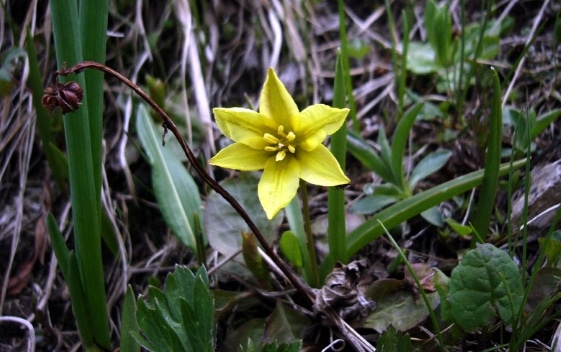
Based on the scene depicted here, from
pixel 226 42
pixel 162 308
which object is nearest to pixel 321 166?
pixel 162 308

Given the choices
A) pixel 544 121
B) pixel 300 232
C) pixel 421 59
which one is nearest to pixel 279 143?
pixel 300 232

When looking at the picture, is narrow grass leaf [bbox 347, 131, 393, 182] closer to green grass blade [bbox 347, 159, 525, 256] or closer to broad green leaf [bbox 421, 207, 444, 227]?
broad green leaf [bbox 421, 207, 444, 227]

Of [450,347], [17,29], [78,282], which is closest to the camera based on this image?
[450,347]

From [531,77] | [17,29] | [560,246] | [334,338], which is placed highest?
[17,29]

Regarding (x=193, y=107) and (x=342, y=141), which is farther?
(x=193, y=107)

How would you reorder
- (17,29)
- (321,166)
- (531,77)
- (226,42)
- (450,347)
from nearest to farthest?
(321,166)
(450,347)
(531,77)
(17,29)
(226,42)

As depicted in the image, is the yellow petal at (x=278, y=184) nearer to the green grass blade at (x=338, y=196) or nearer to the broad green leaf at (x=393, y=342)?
the green grass blade at (x=338, y=196)

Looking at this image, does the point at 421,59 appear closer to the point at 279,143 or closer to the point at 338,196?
the point at 338,196

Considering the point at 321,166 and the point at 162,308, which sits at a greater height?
the point at 321,166

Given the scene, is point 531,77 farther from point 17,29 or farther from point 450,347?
point 17,29

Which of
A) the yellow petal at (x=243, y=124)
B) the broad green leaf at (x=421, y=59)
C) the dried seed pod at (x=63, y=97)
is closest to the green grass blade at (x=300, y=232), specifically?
the yellow petal at (x=243, y=124)
